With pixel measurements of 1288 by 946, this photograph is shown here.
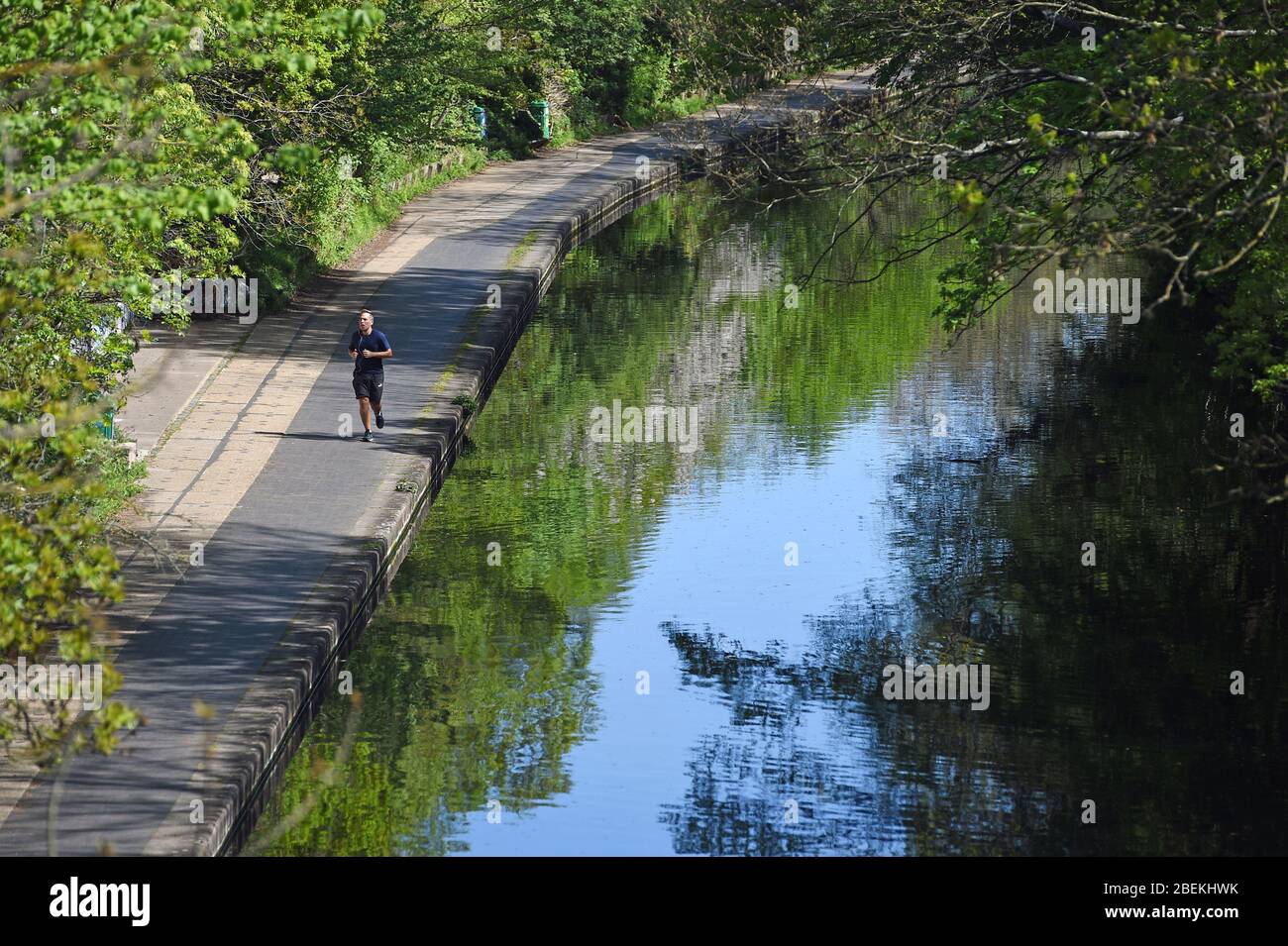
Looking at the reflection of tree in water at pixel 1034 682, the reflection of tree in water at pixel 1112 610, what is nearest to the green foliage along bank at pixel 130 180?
the reflection of tree in water at pixel 1034 682

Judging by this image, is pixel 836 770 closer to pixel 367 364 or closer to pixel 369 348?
pixel 367 364

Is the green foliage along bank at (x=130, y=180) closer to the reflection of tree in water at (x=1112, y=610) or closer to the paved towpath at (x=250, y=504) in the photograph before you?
the paved towpath at (x=250, y=504)

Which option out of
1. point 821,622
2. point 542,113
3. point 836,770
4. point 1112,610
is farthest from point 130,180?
point 542,113

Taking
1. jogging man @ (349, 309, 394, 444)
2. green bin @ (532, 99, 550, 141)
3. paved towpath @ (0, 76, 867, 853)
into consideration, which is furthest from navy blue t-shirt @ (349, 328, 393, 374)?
green bin @ (532, 99, 550, 141)

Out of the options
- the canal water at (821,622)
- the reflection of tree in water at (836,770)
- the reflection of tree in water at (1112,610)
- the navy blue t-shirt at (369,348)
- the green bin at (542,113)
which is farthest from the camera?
the green bin at (542,113)

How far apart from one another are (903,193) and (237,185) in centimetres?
3072

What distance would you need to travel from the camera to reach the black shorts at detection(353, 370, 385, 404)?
18.8m

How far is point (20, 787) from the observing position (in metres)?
10.9

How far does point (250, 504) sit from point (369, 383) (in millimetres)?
2679

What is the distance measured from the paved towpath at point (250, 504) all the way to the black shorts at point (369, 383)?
0.54 meters

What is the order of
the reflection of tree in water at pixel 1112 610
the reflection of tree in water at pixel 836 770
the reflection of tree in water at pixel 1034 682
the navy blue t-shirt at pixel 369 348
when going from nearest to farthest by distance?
the reflection of tree in water at pixel 836 770
the reflection of tree in water at pixel 1034 682
the reflection of tree in water at pixel 1112 610
the navy blue t-shirt at pixel 369 348

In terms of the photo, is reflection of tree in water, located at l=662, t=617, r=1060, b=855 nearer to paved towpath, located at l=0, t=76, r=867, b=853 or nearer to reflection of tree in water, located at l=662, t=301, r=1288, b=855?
reflection of tree in water, located at l=662, t=301, r=1288, b=855

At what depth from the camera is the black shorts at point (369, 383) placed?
18.8m
